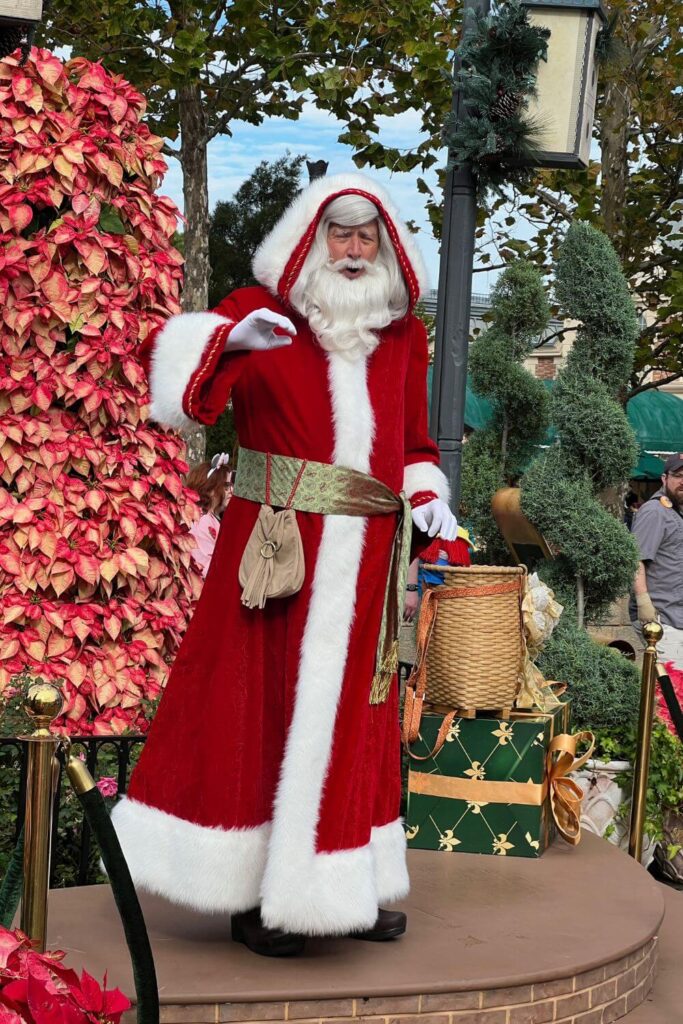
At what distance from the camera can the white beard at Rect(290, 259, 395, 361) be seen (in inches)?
145

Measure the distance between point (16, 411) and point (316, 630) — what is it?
69.4 inches

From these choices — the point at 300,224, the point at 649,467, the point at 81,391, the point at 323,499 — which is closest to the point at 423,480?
the point at 323,499

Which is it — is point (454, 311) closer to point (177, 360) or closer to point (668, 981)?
point (177, 360)

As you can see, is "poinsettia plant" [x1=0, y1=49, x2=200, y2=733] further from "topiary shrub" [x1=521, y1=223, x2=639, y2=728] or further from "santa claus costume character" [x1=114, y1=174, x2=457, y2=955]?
"topiary shrub" [x1=521, y1=223, x2=639, y2=728]

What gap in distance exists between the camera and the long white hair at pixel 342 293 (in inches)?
145

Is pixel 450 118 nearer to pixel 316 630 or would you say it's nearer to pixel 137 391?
pixel 137 391

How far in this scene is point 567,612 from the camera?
21.9 ft

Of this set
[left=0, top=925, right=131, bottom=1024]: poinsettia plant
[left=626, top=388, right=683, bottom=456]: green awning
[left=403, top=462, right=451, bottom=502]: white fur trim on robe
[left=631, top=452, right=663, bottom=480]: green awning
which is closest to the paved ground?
[left=403, top=462, right=451, bottom=502]: white fur trim on robe

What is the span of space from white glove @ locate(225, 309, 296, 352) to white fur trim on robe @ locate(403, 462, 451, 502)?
80cm

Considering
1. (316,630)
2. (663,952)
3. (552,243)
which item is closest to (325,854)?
(316,630)

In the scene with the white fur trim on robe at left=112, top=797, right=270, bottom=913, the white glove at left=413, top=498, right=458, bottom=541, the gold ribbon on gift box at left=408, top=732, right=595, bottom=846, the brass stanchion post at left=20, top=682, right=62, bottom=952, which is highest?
the white glove at left=413, top=498, right=458, bottom=541

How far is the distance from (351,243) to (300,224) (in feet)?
0.51

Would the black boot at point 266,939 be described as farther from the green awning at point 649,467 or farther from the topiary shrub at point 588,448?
the green awning at point 649,467

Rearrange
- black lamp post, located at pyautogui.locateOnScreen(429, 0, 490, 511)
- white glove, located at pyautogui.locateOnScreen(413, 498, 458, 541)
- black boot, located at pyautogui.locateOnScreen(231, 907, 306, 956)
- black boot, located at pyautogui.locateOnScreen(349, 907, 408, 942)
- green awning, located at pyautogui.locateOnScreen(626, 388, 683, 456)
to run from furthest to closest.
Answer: green awning, located at pyautogui.locateOnScreen(626, 388, 683, 456)
black lamp post, located at pyautogui.locateOnScreen(429, 0, 490, 511)
white glove, located at pyautogui.locateOnScreen(413, 498, 458, 541)
black boot, located at pyautogui.locateOnScreen(349, 907, 408, 942)
black boot, located at pyautogui.locateOnScreen(231, 907, 306, 956)
